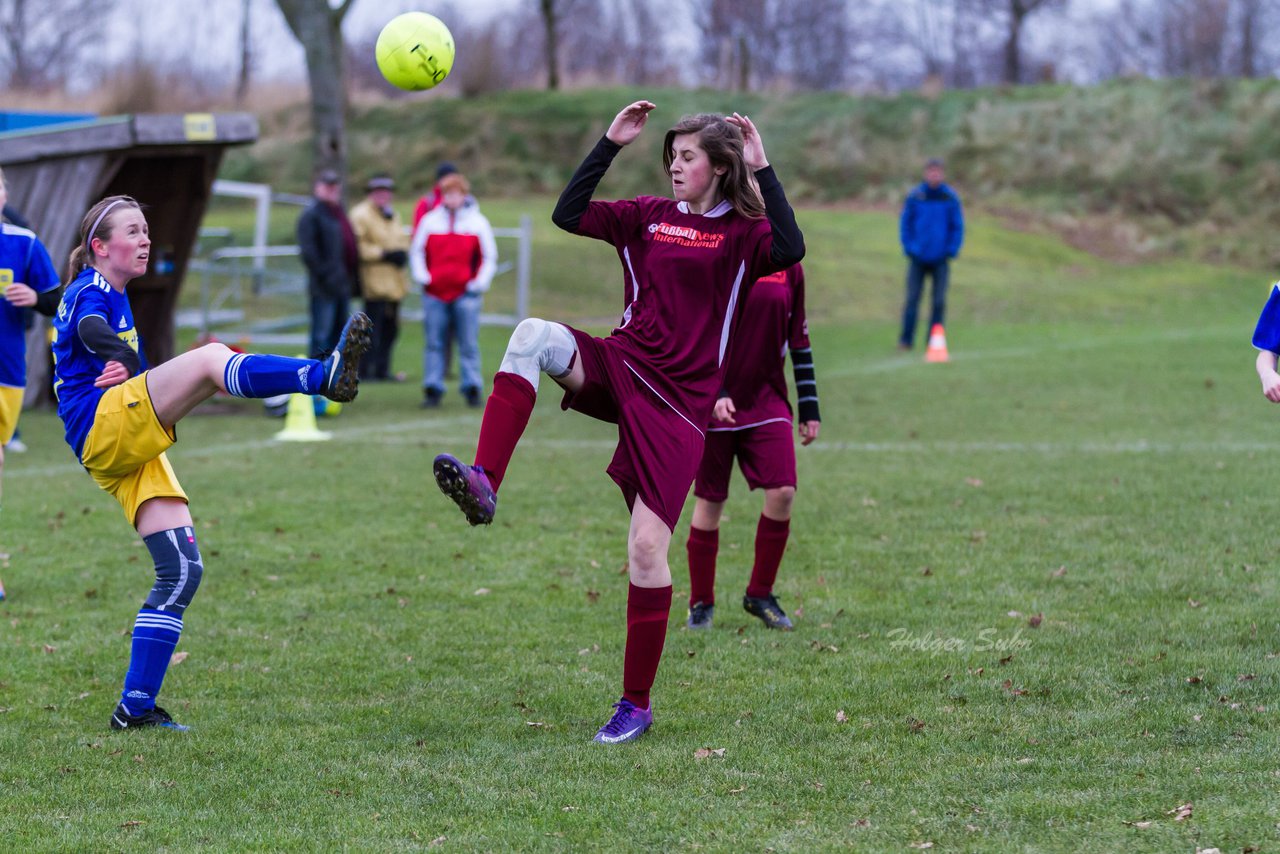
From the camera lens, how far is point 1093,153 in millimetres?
36500

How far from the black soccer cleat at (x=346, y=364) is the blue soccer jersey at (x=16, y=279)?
3113 millimetres

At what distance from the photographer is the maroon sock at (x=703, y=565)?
21.8 ft

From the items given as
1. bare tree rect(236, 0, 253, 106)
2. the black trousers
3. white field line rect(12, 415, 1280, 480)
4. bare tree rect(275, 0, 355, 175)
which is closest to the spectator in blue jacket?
the black trousers

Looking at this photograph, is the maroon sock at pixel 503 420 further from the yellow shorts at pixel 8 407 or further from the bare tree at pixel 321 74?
the bare tree at pixel 321 74

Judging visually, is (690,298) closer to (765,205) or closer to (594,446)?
(765,205)

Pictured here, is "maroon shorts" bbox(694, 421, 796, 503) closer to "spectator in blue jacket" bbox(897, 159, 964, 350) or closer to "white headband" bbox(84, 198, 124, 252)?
"white headband" bbox(84, 198, 124, 252)

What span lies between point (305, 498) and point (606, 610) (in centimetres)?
362

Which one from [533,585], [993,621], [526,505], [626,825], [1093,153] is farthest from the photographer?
[1093,153]

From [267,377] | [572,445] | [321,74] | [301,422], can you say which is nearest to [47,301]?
[267,377]

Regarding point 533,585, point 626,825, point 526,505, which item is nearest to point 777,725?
point 626,825

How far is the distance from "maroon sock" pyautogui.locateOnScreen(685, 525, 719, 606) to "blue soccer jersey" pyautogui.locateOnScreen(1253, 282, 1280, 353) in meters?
2.42

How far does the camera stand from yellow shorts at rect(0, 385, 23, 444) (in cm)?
714

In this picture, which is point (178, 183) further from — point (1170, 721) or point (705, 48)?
point (705, 48)

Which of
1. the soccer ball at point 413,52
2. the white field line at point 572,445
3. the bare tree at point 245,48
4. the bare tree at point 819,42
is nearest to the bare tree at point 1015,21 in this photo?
the bare tree at point 819,42
